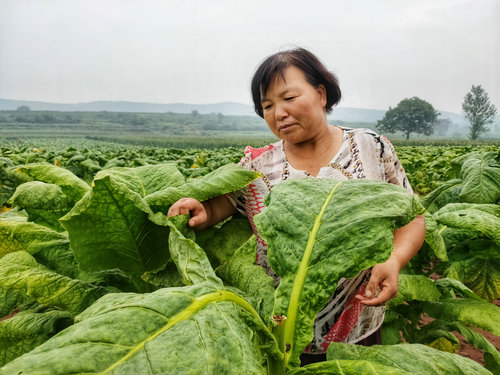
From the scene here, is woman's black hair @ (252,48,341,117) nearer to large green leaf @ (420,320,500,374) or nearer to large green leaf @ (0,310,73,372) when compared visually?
large green leaf @ (0,310,73,372)

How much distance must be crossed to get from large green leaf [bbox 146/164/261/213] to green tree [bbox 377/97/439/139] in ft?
343

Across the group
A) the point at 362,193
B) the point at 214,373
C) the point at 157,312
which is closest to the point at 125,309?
the point at 157,312

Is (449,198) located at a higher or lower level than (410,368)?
lower

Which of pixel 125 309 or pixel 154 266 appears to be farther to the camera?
pixel 154 266

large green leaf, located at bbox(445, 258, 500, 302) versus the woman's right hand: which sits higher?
the woman's right hand

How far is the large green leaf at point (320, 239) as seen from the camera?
847mm

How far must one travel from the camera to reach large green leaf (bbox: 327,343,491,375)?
33.4 inches

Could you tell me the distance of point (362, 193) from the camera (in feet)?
3.09

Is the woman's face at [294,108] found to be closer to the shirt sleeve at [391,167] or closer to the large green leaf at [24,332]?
the shirt sleeve at [391,167]

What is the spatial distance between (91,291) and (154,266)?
210 mm

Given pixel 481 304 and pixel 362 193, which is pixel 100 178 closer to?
pixel 362 193

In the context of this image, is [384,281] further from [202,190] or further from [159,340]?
[159,340]

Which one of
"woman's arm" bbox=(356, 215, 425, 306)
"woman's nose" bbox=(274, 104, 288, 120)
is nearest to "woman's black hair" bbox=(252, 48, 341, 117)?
"woman's nose" bbox=(274, 104, 288, 120)

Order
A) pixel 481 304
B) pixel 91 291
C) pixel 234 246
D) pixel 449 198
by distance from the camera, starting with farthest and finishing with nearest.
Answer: pixel 449 198 → pixel 481 304 → pixel 234 246 → pixel 91 291
